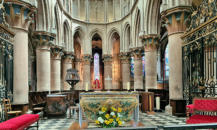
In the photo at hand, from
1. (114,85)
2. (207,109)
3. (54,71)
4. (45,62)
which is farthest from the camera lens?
(114,85)

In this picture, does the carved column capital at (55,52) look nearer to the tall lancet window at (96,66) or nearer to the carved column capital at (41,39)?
the carved column capital at (41,39)

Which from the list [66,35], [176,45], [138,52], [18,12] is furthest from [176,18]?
[66,35]

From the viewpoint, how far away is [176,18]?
28.4ft

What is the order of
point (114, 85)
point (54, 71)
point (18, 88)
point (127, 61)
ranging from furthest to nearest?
point (114, 85) < point (127, 61) < point (54, 71) < point (18, 88)

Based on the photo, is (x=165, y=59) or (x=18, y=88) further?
(x=165, y=59)

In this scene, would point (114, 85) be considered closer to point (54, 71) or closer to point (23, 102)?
point (54, 71)

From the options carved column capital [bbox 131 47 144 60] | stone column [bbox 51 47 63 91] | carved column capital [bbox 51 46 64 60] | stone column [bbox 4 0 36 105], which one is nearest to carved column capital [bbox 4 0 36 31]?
stone column [bbox 4 0 36 105]

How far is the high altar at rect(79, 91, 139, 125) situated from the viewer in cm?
609

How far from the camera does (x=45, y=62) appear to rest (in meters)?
12.2

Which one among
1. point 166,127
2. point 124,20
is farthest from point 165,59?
point 166,127

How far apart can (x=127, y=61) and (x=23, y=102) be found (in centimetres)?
1427

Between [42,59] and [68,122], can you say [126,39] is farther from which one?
[68,122]

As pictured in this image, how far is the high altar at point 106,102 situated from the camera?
20.0 ft

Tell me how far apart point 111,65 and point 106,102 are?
56.0ft
